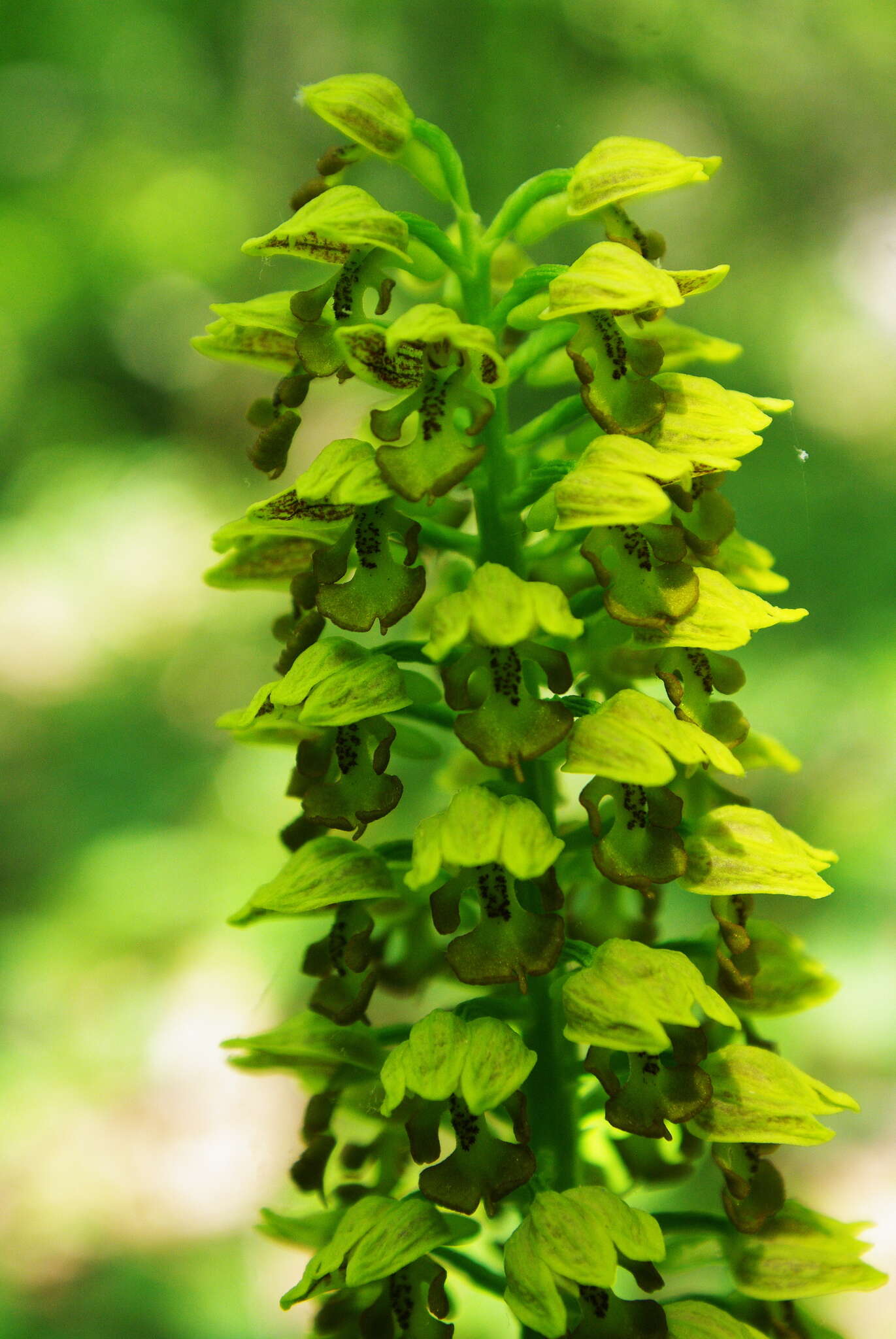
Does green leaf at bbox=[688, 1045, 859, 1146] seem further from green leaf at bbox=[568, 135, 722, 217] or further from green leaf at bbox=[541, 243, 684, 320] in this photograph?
green leaf at bbox=[568, 135, 722, 217]

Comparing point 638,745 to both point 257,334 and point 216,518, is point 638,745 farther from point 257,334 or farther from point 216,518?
point 216,518

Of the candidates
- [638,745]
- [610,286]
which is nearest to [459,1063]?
[638,745]

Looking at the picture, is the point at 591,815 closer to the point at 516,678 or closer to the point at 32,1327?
the point at 516,678

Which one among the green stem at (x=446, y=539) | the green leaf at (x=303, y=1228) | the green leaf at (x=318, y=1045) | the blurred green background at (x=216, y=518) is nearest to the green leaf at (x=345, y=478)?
the green stem at (x=446, y=539)

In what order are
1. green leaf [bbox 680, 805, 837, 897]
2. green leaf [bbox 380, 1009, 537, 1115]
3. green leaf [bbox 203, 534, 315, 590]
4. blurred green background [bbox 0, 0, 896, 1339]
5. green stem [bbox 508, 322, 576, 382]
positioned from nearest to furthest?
green leaf [bbox 380, 1009, 537, 1115], green leaf [bbox 680, 805, 837, 897], green stem [bbox 508, 322, 576, 382], green leaf [bbox 203, 534, 315, 590], blurred green background [bbox 0, 0, 896, 1339]

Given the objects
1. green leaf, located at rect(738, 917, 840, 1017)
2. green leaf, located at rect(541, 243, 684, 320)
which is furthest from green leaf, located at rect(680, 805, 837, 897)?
green leaf, located at rect(541, 243, 684, 320)
